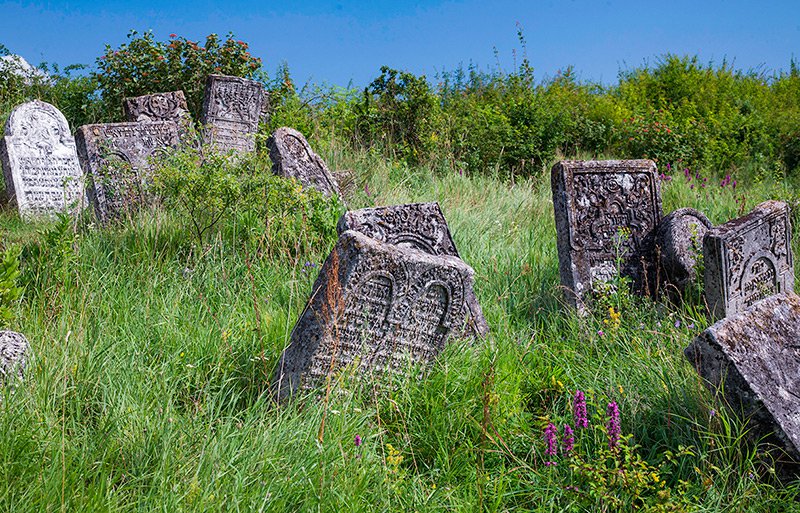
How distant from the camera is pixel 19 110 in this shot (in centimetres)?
1039

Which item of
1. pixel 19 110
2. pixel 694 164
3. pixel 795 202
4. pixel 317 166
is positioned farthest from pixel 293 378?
pixel 694 164

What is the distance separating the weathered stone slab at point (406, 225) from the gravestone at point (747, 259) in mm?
1914

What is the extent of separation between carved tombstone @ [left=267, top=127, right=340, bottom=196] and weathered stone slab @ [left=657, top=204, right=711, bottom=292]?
145 inches

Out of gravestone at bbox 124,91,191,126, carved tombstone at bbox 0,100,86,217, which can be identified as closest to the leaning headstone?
carved tombstone at bbox 0,100,86,217

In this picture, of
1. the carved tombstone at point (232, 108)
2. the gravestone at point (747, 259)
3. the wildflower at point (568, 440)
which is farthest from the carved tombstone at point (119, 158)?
the wildflower at point (568, 440)

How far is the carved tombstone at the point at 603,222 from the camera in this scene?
600 centimetres

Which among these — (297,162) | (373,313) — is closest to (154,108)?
(297,162)

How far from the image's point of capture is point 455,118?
45.6ft

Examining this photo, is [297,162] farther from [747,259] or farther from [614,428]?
[614,428]

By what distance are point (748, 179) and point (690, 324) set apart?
32.2ft

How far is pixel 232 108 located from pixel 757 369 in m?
8.98

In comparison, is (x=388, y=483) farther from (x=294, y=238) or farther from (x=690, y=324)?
(x=294, y=238)

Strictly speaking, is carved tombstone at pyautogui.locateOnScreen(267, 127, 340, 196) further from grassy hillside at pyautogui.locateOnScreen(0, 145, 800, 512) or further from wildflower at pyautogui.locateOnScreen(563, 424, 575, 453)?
wildflower at pyautogui.locateOnScreen(563, 424, 575, 453)

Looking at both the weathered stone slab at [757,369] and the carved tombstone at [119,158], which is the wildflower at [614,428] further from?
the carved tombstone at [119,158]
